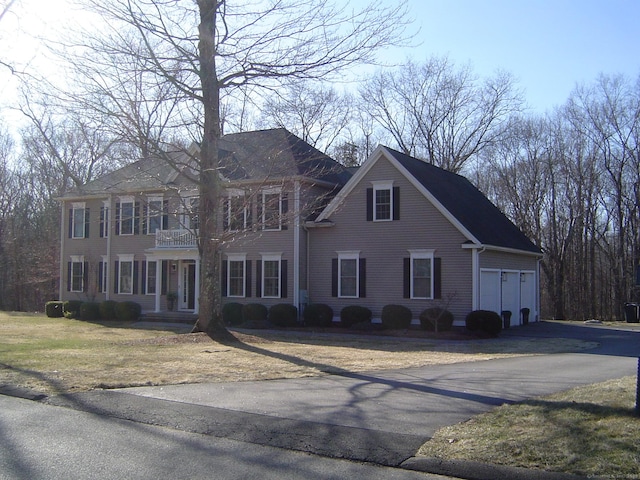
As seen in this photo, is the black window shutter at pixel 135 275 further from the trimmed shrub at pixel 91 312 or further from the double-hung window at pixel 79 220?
the double-hung window at pixel 79 220

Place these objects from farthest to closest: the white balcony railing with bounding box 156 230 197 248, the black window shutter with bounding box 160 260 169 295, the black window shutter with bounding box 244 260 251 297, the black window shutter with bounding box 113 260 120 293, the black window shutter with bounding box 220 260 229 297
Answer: the black window shutter with bounding box 113 260 120 293
the black window shutter with bounding box 160 260 169 295
the white balcony railing with bounding box 156 230 197 248
the black window shutter with bounding box 220 260 229 297
the black window shutter with bounding box 244 260 251 297

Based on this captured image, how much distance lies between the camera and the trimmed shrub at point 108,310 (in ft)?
102

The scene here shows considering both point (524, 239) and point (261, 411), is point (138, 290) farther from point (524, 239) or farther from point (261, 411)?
point (261, 411)

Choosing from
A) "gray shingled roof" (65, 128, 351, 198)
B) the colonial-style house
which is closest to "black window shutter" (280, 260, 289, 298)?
the colonial-style house

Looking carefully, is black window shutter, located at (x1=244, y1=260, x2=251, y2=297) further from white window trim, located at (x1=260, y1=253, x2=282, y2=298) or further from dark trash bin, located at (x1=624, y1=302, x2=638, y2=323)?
dark trash bin, located at (x1=624, y1=302, x2=638, y2=323)

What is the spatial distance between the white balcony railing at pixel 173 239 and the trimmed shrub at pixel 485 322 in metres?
13.1

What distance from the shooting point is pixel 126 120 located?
17531 mm

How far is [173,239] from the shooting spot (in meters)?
30.7

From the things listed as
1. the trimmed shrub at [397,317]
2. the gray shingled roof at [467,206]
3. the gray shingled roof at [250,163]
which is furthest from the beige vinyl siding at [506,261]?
the gray shingled roof at [250,163]

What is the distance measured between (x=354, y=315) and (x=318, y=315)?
5.15 ft

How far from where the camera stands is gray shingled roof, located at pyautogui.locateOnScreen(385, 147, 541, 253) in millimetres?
25500

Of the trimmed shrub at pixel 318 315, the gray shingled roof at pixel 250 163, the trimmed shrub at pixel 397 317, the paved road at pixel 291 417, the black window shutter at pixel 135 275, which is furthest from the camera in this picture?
the black window shutter at pixel 135 275

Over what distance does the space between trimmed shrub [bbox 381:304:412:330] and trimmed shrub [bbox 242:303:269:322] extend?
5.43 meters

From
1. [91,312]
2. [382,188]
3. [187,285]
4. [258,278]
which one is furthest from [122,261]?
[382,188]
